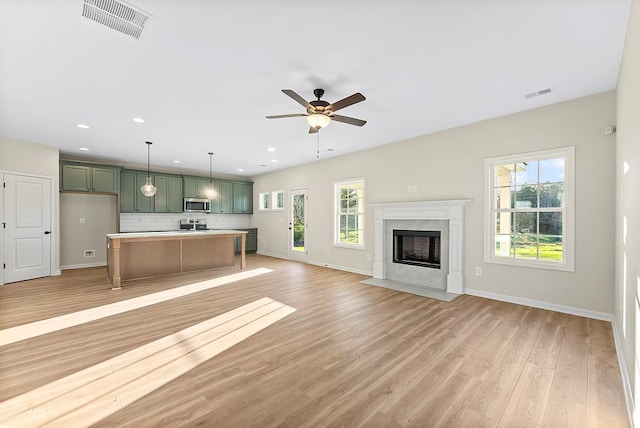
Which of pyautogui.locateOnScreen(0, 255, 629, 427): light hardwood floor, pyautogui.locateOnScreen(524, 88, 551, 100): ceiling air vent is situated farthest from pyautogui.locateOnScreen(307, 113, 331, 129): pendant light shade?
pyautogui.locateOnScreen(524, 88, 551, 100): ceiling air vent

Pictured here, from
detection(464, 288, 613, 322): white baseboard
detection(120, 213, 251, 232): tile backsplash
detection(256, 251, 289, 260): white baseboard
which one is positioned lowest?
detection(256, 251, 289, 260): white baseboard

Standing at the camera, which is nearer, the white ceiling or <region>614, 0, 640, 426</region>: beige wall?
<region>614, 0, 640, 426</region>: beige wall

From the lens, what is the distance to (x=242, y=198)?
923cm

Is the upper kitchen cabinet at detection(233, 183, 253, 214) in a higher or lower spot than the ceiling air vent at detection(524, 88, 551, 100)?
lower

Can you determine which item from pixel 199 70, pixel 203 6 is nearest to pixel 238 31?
pixel 203 6

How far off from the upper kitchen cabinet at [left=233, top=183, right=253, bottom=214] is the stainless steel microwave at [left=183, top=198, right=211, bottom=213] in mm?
914

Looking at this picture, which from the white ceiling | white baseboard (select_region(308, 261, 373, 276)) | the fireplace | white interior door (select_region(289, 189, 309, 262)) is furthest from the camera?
white interior door (select_region(289, 189, 309, 262))

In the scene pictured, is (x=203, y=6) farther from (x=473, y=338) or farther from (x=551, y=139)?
(x=551, y=139)

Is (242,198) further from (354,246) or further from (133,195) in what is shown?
(354,246)

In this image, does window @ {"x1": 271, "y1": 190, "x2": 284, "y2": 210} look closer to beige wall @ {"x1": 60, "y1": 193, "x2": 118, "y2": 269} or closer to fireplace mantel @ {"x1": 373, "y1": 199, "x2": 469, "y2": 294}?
fireplace mantel @ {"x1": 373, "y1": 199, "x2": 469, "y2": 294}

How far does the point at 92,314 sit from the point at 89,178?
428cm

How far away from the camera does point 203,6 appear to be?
6.27 feet

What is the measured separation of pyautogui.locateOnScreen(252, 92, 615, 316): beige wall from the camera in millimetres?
3256

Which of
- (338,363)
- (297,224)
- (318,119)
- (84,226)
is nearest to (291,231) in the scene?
(297,224)
